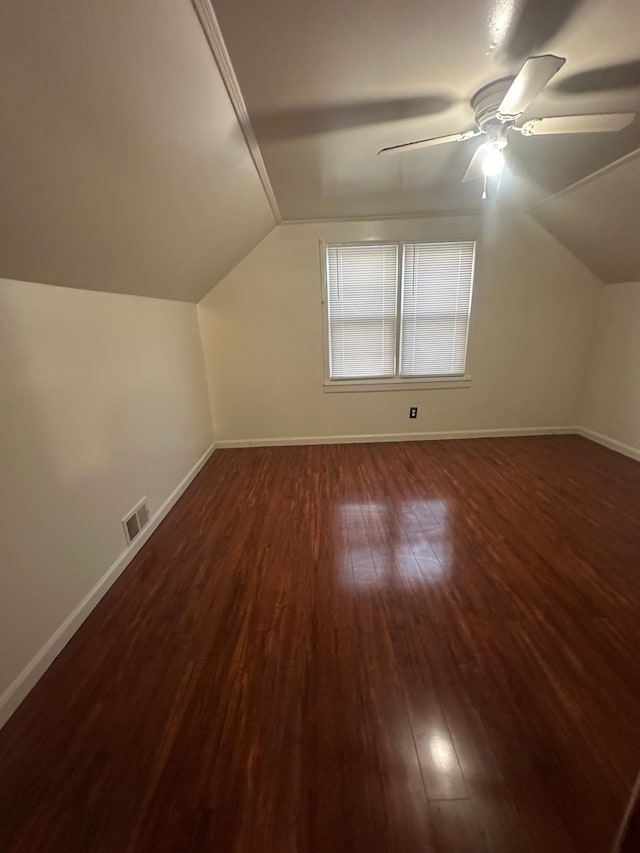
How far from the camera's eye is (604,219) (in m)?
2.77

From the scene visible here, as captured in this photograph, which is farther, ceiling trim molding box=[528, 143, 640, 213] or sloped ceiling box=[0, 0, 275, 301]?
ceiling trim molding box=[528, 143, 640, 213]

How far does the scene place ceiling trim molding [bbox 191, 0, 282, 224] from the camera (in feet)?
3.55

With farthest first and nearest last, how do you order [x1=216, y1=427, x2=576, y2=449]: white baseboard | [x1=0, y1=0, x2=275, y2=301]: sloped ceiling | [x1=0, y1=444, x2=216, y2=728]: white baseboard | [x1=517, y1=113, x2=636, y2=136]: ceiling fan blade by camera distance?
[x1=216, y1=427, x2=576, y2=449]: white baseboard
[x1=517, y1=113, x2=636, y2=136]: ceiling fan blade
[x1=0, y1=444, x2=216, y2=728]: white baseboard
[x1=0, y1=0, x2=275, y2=301]: sloped ceiling

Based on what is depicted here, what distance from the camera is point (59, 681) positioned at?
1479 millimetres

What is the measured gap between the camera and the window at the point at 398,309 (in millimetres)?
3559

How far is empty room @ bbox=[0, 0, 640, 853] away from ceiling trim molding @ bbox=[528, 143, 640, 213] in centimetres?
3

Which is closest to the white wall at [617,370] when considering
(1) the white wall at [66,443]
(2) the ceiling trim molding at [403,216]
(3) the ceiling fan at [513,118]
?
(2) the ceiling trim molding at [403,216]

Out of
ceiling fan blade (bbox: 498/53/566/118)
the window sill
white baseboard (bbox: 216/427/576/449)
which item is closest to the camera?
ceiling fan blade (bbox: 498/53/566/118)

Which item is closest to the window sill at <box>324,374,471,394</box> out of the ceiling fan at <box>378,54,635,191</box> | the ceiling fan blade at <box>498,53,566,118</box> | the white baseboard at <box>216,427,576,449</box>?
the white baseboard at <box>216,427,576,449</box>

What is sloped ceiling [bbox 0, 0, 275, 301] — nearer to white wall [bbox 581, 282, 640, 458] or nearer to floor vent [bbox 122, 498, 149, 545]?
floor vent [bbox 122, 498, 149, 545]

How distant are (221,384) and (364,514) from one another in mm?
2172

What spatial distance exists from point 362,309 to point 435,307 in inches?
29.8

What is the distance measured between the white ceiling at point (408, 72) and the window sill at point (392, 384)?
190 cm

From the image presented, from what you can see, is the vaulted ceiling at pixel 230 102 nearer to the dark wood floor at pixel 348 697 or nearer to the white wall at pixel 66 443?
the white wall at pixel 66 443
